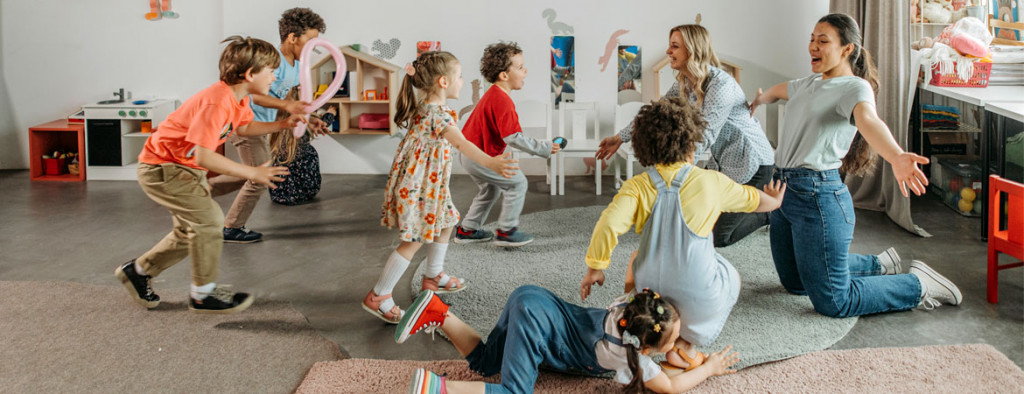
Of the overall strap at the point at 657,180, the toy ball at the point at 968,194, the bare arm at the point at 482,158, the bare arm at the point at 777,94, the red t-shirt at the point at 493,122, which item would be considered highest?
the bare arm at the point at 777,94

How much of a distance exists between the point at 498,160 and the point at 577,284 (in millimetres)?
909

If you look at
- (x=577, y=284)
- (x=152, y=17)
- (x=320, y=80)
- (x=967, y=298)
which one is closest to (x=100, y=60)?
(x=152, y=17)

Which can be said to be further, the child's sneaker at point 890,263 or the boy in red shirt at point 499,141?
the boy in red shirt at point 499,141

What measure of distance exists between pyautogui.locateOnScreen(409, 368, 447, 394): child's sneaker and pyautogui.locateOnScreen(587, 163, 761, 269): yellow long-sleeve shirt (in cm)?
54

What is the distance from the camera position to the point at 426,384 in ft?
7.66

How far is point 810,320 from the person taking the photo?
3127 millimetres

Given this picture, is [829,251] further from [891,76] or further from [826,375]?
[891,76]

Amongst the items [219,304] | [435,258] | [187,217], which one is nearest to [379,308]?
[435,258]

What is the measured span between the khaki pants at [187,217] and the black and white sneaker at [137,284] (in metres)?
0.04

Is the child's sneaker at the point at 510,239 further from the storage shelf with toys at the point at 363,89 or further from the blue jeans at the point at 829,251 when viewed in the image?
the storage shelf with toys at the point at 363,89

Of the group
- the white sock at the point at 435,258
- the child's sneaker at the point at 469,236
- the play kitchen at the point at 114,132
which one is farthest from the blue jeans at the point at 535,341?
the play kitchen at the point at 114,132

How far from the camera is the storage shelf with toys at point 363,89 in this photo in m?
6.11

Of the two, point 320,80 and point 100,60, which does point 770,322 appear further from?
point 100,60

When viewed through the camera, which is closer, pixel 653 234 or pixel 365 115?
pixel 653 234
